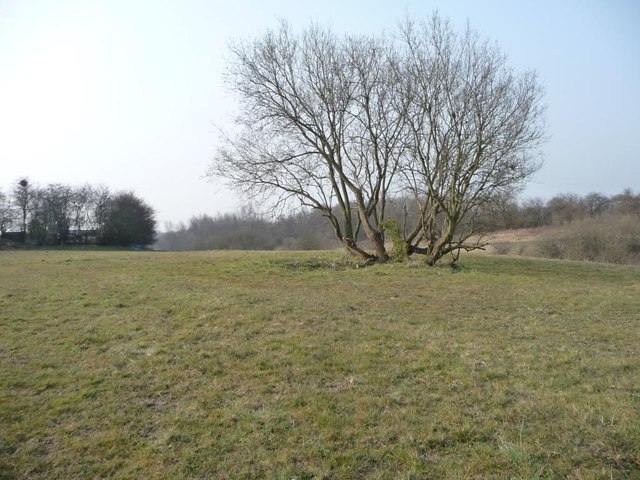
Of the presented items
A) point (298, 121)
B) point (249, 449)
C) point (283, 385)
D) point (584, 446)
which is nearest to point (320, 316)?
point (283, 385)

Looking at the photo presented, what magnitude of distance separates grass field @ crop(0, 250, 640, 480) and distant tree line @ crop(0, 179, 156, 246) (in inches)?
1645

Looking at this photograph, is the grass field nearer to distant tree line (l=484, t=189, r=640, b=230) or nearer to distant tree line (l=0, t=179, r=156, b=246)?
distant tree line (l=484, t=189, r=640, b=230)

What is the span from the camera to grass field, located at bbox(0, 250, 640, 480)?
3.13 metres

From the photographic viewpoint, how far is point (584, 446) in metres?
3.17

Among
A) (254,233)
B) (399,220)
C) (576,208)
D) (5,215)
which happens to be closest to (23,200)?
(5,215)

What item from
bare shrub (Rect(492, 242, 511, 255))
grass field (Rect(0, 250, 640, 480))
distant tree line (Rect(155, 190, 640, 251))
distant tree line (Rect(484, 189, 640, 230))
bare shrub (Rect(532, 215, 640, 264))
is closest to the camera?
grass field (Rect(0, 250, 640, 480))

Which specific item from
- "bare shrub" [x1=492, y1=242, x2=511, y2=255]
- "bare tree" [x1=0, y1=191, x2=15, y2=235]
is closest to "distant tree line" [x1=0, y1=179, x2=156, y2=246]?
"bare tree" [x1=0, y1=191, x2=15, y2=235]

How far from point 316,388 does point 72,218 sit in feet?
168

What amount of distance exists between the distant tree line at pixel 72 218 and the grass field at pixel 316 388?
41.8 m

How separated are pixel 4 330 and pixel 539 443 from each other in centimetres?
757

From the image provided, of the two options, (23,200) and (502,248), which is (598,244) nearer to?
(502,248)

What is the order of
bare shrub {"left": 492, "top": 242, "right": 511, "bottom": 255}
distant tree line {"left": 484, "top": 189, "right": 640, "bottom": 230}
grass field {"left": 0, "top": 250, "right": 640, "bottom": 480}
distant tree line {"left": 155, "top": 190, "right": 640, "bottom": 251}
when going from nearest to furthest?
grass field {"left": 0, "top": 250, "right": 640, "bottom": 480} → distant tree line {"left": 155, "top": 190, "right": 640, "bottom": 251} → bare shrub {"left": 492, "top": 242, "right": 511, "bottom": 255} → distant tree line {"left": 484, "top": 189, "right": 640, "bottom": 230}

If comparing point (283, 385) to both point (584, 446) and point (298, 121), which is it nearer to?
point (584, 446)

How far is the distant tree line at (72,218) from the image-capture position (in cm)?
4372
